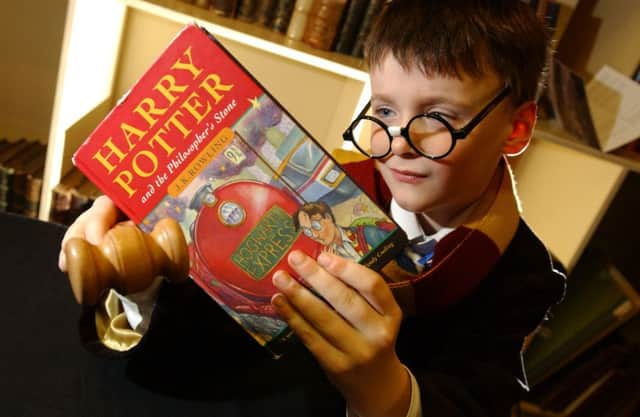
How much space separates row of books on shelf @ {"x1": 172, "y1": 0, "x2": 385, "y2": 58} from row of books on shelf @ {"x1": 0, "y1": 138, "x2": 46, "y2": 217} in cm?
65

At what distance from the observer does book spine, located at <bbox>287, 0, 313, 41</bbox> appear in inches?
47.6

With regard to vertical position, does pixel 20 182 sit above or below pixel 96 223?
below

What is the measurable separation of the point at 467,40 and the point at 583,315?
42.3 inches

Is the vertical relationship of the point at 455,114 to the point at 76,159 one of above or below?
above

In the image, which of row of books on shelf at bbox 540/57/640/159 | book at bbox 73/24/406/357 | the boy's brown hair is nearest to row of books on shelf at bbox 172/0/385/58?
row of books on shelf at bbox 540/57/640/159

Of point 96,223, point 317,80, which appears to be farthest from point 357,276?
point 317,80

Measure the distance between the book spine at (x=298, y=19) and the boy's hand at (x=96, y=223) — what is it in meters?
0.80

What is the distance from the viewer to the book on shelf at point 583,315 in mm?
1307

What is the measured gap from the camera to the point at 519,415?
4.99ft

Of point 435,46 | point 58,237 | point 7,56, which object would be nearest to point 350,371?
point 435,46

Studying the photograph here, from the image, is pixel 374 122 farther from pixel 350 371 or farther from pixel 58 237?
pixel 58 237

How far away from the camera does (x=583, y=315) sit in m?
1.36

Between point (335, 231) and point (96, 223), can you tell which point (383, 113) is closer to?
point (335, 231)

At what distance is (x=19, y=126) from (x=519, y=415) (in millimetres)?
1809
